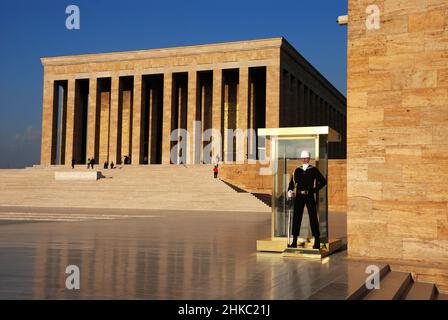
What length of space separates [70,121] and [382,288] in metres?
45.1

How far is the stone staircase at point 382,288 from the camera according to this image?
5.32 m

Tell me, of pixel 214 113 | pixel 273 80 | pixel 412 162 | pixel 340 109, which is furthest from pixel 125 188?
pixel 340 109

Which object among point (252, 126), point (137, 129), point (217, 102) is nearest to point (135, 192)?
point (217, 102)

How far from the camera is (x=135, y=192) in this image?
2875 cm

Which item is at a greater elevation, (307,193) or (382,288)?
(307,193)

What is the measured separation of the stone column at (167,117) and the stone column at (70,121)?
9.99m

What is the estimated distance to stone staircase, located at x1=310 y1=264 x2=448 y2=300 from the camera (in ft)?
17.5

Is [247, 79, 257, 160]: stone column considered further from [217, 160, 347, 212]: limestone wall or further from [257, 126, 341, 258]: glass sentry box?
[257, 126, 341, 258]: glass sentry box

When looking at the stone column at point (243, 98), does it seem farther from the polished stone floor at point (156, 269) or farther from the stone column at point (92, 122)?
the polished stone floor at point (156, 269)

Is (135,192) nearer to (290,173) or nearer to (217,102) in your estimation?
(217,102)

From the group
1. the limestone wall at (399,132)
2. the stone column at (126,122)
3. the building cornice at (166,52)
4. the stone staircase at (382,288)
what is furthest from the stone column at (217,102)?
the stone staircase at (382,288)

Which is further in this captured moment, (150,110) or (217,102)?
(150,110)

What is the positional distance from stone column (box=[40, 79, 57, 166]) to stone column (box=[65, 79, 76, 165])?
1409 mm
